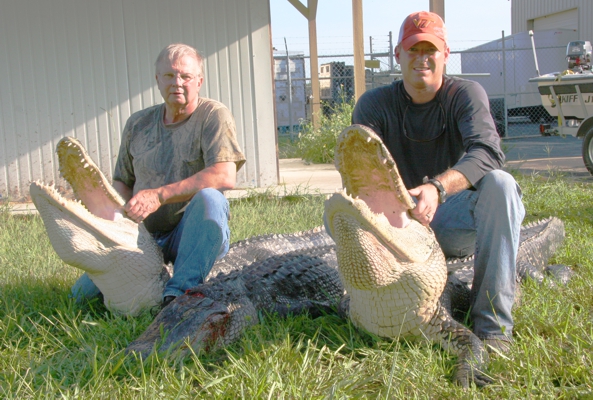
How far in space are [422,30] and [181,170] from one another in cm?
149

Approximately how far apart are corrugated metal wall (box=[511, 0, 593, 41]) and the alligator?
16.0 m

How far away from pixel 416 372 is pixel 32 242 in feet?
10.4

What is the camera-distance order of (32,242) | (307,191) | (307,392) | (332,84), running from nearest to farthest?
(307,392)
(32,242)
(307,191)
(332,84)

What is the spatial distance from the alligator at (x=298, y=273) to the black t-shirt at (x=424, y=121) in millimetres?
576

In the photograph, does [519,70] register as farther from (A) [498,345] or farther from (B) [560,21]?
(A) [498,345]

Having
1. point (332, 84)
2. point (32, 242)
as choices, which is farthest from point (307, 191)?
point (332, 84)

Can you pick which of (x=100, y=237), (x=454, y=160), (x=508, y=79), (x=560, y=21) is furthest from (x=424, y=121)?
(x=560, y=21)

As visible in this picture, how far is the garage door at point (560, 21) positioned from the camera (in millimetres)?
17828

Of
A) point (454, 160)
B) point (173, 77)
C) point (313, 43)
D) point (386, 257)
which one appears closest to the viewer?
point (386, 257)

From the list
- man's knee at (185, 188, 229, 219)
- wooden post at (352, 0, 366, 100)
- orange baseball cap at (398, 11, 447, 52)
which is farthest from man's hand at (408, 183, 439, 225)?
wooden post at (352, 0, 366, 100)

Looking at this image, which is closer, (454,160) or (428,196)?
(428,196)

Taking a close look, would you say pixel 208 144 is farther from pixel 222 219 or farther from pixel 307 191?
pixel 307 191

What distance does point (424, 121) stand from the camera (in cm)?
279

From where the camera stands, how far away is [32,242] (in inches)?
161
